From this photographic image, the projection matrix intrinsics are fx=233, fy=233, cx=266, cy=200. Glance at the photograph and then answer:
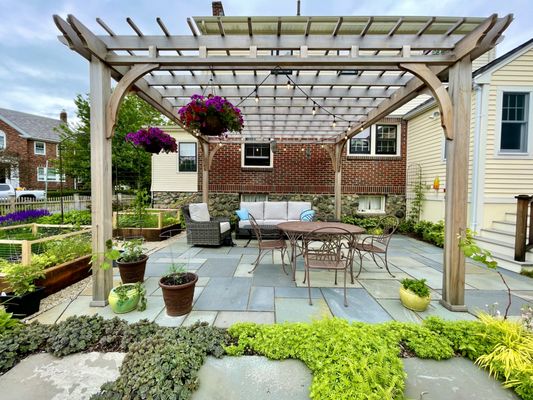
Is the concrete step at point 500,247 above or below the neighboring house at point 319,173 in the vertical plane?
below

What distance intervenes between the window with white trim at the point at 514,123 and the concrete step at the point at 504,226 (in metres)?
1.66

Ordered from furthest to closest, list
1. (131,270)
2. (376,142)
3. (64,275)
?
(376,142) < (64,275) < (131,270)

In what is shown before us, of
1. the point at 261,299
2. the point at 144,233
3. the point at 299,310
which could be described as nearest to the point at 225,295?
the point at 261,299

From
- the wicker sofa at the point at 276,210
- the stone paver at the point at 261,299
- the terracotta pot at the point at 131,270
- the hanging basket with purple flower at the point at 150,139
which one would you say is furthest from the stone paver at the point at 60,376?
the wicker sofa at the point at 276,210

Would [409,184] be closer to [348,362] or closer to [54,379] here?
[348,362]

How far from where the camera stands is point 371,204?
8.88 metres

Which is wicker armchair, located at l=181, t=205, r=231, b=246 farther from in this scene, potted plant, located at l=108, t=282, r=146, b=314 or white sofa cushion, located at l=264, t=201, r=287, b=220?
potted plant, located at l=108, t=282, r=146, b=314

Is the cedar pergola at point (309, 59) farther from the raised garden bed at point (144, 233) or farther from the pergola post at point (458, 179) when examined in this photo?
the raised garden bed at point (144, 233)

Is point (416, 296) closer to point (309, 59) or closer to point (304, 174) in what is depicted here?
point (309, 59)

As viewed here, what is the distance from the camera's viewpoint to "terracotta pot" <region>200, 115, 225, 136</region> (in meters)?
3.26

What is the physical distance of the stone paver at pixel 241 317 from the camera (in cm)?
244

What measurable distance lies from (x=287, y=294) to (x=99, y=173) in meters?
2.83

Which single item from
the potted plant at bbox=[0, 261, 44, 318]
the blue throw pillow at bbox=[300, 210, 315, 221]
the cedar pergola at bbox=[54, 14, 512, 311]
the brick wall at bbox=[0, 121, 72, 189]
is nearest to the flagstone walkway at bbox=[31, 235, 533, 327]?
the potted plant at bbox=[0, 261, 44, 318]

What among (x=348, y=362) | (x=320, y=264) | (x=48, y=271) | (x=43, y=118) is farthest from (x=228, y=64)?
(x=43, y=118)
